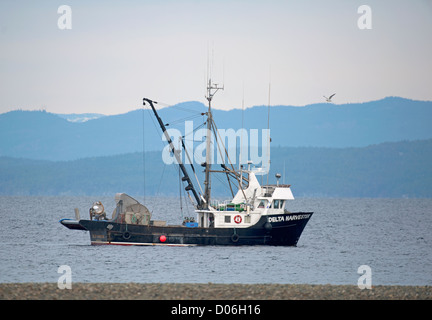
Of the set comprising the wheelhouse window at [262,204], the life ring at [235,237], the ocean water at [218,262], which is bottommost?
the ocean water at [218,262]

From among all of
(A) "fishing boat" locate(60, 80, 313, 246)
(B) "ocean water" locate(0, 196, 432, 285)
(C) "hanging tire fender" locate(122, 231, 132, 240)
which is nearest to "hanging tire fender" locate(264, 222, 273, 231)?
(A) "fishing boat" locate(60, 80, 313, 246)

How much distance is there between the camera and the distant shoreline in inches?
1256

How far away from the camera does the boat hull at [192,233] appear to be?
199 ft

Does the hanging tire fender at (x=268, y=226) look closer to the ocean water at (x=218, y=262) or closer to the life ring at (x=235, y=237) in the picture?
the ocean water at (x=218, y=262)

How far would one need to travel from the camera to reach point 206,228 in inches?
2379

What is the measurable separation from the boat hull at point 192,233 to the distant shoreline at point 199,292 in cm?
2506

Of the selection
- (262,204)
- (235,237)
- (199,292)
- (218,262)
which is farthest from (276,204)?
(199,292)

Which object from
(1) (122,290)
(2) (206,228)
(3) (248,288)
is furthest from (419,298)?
(2) (206,228)

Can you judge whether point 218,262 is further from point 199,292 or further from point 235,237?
point 199,292

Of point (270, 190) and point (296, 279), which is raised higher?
point (270, 190)

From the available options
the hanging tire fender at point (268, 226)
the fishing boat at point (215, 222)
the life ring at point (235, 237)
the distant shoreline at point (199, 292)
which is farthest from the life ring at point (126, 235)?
the distant shoreline at point (199, 292)

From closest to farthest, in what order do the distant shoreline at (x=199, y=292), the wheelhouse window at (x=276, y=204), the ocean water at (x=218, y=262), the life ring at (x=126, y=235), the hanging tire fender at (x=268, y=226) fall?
1. the distant shoreline at (x=199, y=292)
2. the ocean water at (x=218, y=262)
3. the hanging tire fender at (x=268, y=226)
4. the wheelhouse window at (x=276, y=204)
5. the life ring at (x=126, y=235)
